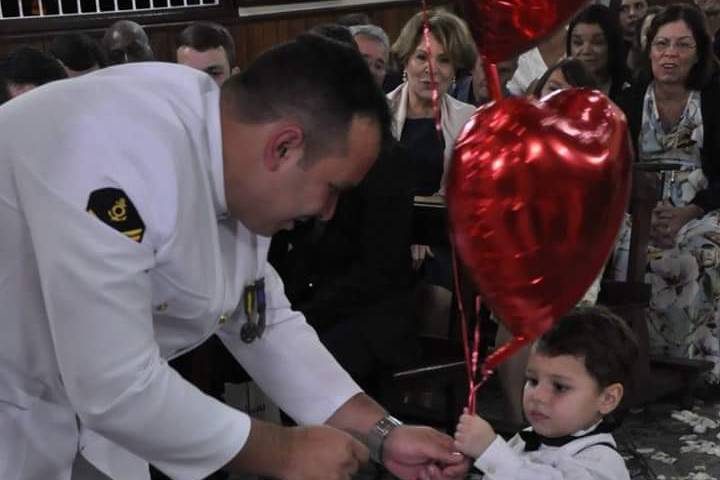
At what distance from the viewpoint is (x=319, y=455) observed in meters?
1.58

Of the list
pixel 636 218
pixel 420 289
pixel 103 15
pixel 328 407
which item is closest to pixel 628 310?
pixel 636 218

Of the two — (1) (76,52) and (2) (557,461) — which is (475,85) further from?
(2) (557,461)

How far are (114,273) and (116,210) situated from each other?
0.08m

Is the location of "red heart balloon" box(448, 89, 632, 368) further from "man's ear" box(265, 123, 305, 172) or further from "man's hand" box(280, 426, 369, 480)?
"man's hand" box(280, 426, 369, 480)

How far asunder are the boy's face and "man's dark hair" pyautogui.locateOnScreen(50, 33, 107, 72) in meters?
2.89

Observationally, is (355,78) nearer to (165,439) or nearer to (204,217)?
(204,217)

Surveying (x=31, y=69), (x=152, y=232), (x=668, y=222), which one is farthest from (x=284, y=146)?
(x=668, y=222)

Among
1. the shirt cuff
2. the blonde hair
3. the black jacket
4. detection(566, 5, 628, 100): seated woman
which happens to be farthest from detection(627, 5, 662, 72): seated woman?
the shirt cuff

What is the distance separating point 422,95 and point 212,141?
2365 millimetres

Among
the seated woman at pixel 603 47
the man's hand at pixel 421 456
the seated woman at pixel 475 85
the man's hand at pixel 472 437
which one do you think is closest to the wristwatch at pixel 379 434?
the man's hand at pixel 421 456

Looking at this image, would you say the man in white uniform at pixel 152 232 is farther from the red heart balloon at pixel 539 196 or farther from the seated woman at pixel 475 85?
the seated woman at pixel 475 85

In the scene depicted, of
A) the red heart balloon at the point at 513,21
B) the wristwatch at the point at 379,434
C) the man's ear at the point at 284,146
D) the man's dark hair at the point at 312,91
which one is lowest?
the wristwatch at the point at 379,434

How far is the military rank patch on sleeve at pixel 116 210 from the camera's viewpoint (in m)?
1.40

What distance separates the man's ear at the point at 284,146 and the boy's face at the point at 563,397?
0.82 metres
